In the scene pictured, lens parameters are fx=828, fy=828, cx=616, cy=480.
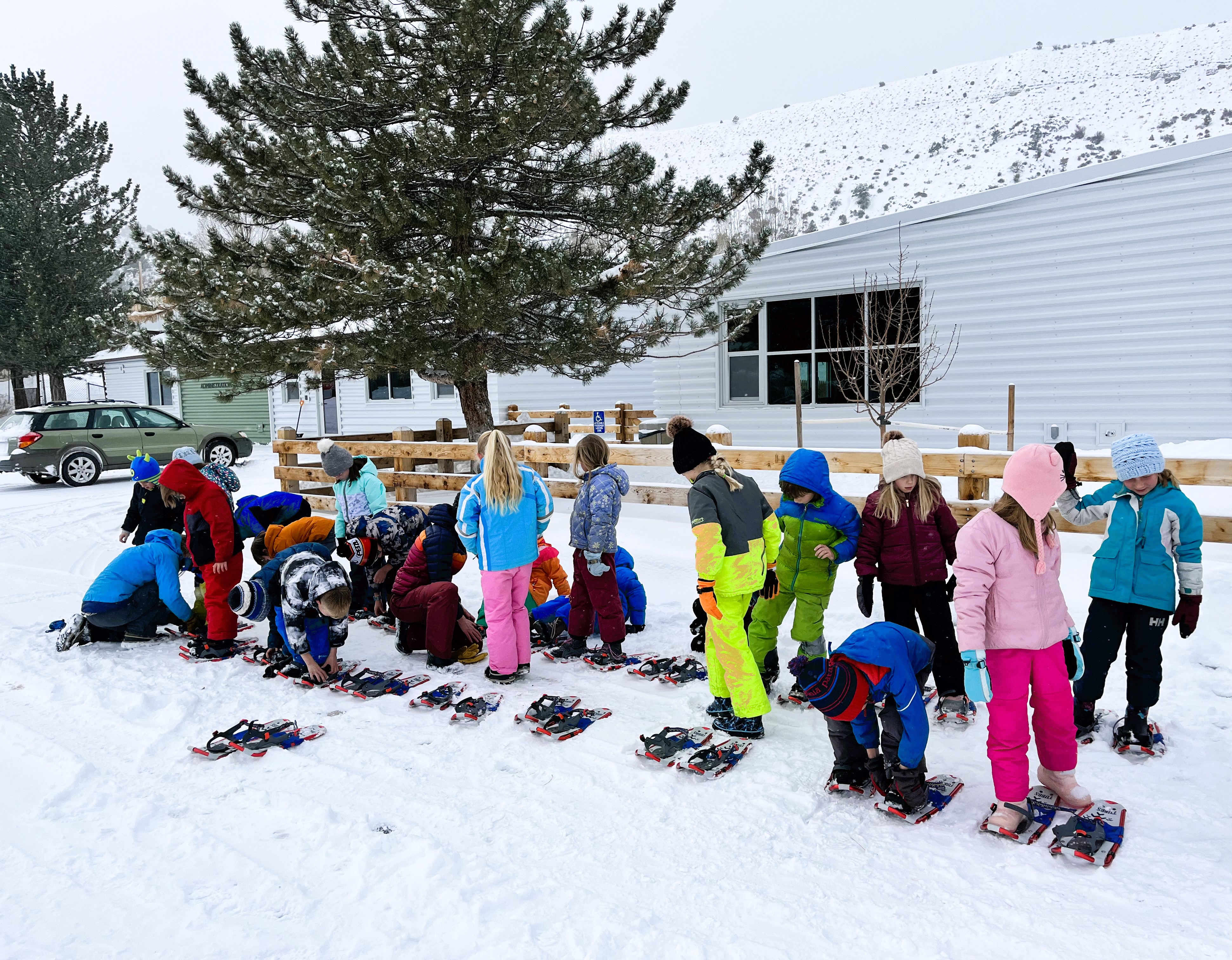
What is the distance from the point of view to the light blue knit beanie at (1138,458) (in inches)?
145

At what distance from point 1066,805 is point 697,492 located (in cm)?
203

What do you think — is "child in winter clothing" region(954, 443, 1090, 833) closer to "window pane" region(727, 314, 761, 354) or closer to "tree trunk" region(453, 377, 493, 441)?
"tree trunk" region(453, 377, 493, 441)

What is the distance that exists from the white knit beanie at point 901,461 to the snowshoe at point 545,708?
6.83 feet

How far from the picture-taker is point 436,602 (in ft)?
17.6

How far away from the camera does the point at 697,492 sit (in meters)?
4.08

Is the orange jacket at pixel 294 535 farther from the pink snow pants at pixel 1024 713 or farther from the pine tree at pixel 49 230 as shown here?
the pine tree at pixel 49 230

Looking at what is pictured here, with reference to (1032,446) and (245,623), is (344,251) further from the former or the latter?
(1032,446)

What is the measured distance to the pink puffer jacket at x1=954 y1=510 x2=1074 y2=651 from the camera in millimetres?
3221

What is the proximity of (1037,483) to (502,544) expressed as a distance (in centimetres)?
300

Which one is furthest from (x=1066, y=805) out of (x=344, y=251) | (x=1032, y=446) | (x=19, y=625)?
(x=344, y=251)

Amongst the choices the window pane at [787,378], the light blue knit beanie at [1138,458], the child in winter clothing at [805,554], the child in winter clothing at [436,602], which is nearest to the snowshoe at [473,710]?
the child in winter clothing at [436,602]

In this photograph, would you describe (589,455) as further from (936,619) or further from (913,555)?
(936,619)

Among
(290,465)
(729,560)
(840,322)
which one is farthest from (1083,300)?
(290,465)

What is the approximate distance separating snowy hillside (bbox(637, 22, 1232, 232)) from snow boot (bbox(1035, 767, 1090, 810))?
10137cm
